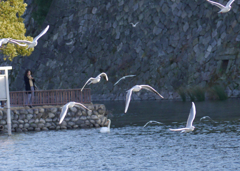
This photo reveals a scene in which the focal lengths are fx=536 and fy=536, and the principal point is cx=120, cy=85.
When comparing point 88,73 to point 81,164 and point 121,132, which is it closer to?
point 121,132

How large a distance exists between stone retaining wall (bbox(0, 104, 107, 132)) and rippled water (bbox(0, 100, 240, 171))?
106 centimetres

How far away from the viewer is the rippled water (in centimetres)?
1848

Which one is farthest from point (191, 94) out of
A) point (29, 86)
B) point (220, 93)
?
point (29, 86)

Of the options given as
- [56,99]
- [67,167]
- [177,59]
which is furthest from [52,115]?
[177,59]

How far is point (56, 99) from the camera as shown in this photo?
2958 centimetres

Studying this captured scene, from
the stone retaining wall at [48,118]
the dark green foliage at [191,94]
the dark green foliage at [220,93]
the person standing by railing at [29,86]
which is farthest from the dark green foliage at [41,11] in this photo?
the stone retaining wall at [48,118]

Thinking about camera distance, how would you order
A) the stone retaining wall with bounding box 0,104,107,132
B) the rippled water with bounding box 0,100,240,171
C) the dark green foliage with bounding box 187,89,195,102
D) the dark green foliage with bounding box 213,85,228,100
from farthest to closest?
the dark green foliage with bounding box 187,89,195,102 < the dark green foliage with bounding box 213,85,228,100 < the stone retaining wall with bounding box 0,104,107,132 < the rippled water with bounding box 0,100,240,171

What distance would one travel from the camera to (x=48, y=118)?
28.7 meters

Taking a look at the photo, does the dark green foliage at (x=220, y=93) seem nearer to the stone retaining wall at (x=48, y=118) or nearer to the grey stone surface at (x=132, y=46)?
the grey stone surface at (x=132, y=46)

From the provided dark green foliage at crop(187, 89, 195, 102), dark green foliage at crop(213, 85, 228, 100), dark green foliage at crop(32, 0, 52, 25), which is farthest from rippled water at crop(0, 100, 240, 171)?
dark green foliage at crop(32, 0, 52, 25)

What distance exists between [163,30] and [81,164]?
3551 cm

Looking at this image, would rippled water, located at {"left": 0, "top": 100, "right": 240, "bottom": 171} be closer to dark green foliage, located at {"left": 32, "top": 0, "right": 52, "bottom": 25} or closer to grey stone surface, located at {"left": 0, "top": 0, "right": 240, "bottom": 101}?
grey stone surface, located at {"left": 0, "top": 0, "right": 240, "bottom": 101}

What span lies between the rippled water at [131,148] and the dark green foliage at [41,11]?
33364mm

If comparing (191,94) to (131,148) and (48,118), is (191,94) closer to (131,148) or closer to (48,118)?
(48,118)
